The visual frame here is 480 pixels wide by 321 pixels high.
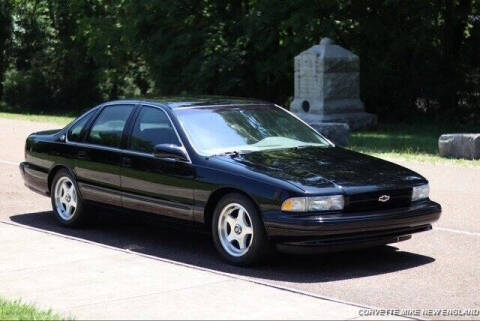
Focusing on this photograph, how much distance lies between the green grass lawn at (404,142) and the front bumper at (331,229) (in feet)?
25.7

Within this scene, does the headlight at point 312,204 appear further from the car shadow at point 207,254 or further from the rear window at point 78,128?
the rear window at point 78,128

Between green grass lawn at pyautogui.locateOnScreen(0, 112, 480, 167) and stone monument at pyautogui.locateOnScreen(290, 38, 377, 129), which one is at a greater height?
stone monument at pyautogui.locateOnScreen(290, 38, 377, 129)

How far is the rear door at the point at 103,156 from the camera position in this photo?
925cm

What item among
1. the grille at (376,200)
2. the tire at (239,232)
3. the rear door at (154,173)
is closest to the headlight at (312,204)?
the grille at (376,200)

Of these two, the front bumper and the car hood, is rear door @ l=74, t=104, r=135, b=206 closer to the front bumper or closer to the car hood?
the car hood

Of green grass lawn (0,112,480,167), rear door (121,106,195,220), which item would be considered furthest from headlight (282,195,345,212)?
green grass lawn (0,112,480,167)

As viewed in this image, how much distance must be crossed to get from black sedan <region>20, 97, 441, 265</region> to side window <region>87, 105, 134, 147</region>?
0.01 meters

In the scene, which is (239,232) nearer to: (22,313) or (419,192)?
(419,192)

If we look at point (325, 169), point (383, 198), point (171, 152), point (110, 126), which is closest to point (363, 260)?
point (383, 198)

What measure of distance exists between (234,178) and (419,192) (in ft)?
5.23

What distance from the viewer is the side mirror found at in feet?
27.7

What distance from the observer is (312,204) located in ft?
24.6

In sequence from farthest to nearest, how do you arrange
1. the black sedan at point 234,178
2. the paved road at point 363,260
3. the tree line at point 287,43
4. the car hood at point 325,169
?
the tree line at point 287,43 < the car hood at point 325,169 < the black sedan at point 234,178 < the paved road at point 363,260

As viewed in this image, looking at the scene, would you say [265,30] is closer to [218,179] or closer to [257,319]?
[218,179]
